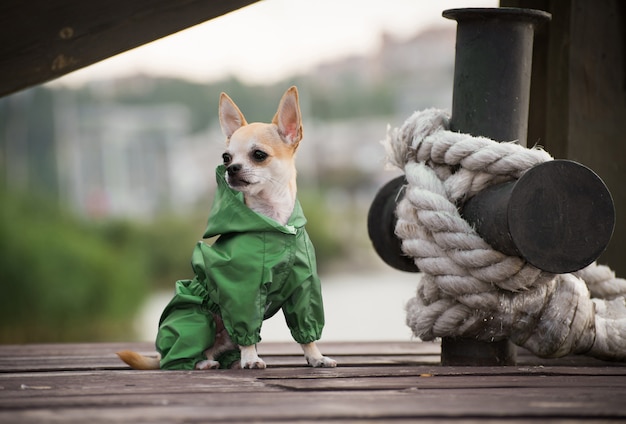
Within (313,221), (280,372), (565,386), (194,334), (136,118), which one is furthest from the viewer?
(136,118)

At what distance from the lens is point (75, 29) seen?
2227mm

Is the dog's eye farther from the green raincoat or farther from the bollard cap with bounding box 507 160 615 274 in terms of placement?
the bollard cap with bounding box 507 160 615 274

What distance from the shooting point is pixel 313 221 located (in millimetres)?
13570

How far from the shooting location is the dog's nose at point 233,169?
2465 mm

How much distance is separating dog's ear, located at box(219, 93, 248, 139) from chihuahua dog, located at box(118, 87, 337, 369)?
90mm

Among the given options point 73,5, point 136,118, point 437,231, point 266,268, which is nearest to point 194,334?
point 266,268

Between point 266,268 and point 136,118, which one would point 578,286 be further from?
point 136,118

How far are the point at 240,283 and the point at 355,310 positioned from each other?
431 inches

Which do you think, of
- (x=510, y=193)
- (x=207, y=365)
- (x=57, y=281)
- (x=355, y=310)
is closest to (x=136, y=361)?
(x=207, y=365)

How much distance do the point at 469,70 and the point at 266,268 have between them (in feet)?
2.03

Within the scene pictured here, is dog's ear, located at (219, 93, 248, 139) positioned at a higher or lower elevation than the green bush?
higher

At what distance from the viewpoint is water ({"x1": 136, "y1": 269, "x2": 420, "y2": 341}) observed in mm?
10992

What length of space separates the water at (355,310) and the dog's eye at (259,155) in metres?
5.97

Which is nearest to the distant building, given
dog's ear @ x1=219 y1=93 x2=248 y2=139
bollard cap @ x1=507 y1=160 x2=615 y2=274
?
dog's ear @ x1=219 y1=93 x2=248 y2=139
